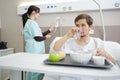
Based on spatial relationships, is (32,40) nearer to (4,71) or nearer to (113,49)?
(4,71)

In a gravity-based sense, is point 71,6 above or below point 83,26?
above

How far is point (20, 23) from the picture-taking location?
9.16 feet

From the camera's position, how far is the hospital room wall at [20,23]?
88.5 inches

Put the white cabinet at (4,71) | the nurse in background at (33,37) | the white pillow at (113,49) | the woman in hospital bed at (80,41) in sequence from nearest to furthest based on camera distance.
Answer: the woman in hospital bed at (80,41) → the white pillow at (113,49) → the nurse in background at (33,37) → the white cabinet at (4,71)

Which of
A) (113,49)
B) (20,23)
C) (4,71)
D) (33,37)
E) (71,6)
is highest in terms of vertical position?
(71,6)

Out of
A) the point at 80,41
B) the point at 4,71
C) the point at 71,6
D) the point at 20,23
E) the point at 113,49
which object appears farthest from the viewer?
the point at 20,23

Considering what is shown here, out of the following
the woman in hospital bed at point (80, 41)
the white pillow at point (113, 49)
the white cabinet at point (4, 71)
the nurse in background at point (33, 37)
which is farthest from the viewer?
the white cabinet at point (4, 71)

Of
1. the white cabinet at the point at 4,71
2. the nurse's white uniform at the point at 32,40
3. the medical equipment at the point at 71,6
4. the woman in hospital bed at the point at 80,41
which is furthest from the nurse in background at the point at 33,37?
the woman in hospital bed at the point at 80,41

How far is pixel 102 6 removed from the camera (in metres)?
2.22

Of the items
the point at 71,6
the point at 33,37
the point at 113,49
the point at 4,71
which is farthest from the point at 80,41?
the point at 4,71

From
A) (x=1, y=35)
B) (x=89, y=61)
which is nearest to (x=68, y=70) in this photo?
(x=89, y=61)

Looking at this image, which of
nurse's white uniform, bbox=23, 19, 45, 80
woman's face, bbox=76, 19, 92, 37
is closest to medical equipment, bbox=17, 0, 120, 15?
nurse's white uniform, bbox=23, 19, 45, 80

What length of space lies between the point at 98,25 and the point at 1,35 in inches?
67.6

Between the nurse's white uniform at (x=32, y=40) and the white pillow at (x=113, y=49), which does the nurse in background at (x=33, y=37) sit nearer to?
the nurse's white uniform at (x=32, y=40)
